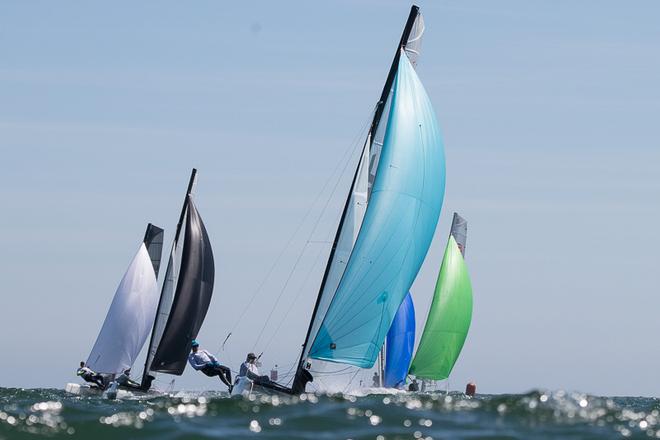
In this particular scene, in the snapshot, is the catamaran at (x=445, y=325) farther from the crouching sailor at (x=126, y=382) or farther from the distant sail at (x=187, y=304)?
the crouching sailor at (x=126, y=382)

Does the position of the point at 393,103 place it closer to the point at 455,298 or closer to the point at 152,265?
the point at 152,265

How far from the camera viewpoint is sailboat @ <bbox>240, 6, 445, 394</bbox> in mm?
34531

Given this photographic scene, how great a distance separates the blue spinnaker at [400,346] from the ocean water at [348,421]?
110ft

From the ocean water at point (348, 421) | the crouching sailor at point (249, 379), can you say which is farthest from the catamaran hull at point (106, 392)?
the ocean water at point (348, 421)

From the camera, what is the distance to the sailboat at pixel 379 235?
34531 mm

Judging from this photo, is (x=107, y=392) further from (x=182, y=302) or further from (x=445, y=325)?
(x=445, y=325)

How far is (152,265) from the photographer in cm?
5441

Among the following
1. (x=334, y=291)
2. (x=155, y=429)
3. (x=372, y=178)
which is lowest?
(x=155, y=429)

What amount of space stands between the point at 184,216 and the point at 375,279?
1673 centimetres

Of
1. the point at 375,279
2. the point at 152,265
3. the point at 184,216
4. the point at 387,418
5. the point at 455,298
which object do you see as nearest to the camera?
the point at 387,418

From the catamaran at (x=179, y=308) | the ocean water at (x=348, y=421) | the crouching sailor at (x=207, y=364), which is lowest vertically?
the ocean water at (x=348, y=421)

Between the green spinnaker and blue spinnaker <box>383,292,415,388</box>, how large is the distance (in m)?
2.17

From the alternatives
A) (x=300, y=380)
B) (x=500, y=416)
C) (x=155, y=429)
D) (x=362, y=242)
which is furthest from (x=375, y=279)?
(x=155, y=429)

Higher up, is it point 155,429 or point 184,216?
point 184,216
